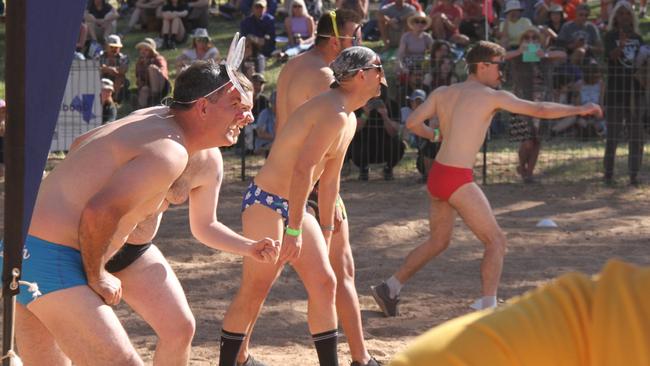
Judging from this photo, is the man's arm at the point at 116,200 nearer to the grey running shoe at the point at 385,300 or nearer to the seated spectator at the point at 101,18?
the grey running shoe at the point at 385,300

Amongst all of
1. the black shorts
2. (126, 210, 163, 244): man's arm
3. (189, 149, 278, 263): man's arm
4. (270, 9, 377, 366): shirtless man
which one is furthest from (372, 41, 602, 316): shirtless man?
the black shorts

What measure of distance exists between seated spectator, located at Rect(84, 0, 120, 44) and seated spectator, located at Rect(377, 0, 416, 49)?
17.9 ft

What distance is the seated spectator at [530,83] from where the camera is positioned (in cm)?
1294

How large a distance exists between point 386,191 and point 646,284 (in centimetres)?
1107

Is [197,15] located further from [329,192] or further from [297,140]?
[297,140]

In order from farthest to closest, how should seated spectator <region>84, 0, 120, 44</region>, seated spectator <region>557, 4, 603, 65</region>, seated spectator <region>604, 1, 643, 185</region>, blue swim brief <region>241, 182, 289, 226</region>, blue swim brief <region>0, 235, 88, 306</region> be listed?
seated spectator <region>84, 0, 120, 44</region>
seated spectator <region>557, 4, 603, 65</region>
seated spectator <region>604, 1, 643, 185</region>
blue swim brief <region>241, 182, 289, 226</region>
blue swim brief <region>0, 235, 88, 306</region>

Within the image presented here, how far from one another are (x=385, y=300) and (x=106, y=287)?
3766 mm

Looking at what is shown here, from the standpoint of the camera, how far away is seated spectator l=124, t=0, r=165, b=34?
838 inches

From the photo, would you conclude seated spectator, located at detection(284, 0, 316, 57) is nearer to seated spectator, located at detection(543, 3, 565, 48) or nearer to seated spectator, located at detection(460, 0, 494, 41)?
seated spectator, located at detection(460, 0, 494, 41)

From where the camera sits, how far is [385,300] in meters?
7.37

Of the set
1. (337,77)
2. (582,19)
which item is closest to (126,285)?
(337,77)

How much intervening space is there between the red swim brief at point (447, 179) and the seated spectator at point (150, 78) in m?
8.04

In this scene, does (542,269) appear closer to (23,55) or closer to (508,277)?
(508,277)

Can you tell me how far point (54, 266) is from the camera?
12.6 ft
